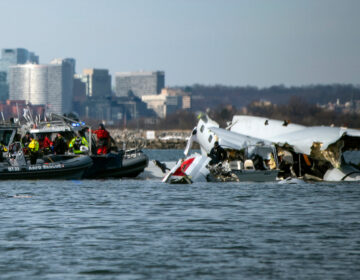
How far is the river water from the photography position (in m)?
15.0

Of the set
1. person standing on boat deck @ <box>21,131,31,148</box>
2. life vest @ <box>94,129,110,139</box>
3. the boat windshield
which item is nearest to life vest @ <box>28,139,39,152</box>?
person standing on boat deck @ <box>21,131,31,148</box>

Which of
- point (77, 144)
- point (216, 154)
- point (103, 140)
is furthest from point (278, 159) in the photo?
point (77, 144)

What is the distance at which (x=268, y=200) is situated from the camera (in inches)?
1153

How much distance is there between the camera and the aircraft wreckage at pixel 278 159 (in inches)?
1452

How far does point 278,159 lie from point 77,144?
A: 9.23 metres

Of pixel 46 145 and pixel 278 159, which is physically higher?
pixel 46 145

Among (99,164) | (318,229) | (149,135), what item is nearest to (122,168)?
(99,164)

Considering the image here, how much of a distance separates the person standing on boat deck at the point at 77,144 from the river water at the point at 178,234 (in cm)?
544

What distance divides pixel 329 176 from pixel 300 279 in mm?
25676

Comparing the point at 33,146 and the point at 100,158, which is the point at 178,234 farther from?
the point at 100,158

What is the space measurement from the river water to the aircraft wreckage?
11.8 ft

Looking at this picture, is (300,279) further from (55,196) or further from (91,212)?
(55,196)

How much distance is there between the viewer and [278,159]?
38.5m

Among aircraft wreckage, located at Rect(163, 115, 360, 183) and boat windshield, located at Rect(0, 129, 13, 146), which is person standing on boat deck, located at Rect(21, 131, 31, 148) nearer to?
boat windshield, located at Rect(0, 129, 13, 146)
